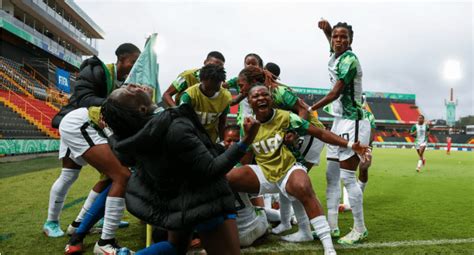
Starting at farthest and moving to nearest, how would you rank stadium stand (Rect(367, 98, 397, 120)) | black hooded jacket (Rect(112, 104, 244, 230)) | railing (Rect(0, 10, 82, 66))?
stadium stand (Rect(367, 98, 397, 120)), railing (Rect(0, 10, 82, 66)), black hooded jacket (Rect(112, 104, 244, 230))

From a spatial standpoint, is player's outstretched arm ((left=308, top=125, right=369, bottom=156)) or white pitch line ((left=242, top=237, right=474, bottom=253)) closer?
player's outstretched arm ((left=308, top=125, right=369, bottom=156))

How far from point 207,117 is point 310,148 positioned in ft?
4.52

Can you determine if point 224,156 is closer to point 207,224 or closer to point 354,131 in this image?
point 207,224

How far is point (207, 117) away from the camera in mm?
3912

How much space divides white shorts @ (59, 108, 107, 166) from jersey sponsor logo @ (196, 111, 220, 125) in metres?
1.03

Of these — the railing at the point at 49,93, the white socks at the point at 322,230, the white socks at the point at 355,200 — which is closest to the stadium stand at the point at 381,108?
the railing at the point at 49,93

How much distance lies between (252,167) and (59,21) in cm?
3815

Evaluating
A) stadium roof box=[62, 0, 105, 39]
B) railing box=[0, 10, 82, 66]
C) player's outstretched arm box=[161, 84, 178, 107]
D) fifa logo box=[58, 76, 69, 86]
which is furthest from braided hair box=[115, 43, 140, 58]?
stadium roof box=[62, 0, 105, 39]

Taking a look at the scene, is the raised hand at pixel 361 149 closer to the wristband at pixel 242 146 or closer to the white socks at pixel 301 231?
the white socks at pixel 301 231

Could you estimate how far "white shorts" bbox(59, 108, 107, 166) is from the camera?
11.4ft

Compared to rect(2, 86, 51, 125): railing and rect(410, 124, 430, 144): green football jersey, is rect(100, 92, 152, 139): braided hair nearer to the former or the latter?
rect(410, 124, 430, 144): green football jersey

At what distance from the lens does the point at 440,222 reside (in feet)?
15.2

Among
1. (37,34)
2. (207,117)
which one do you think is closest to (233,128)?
(207,117)

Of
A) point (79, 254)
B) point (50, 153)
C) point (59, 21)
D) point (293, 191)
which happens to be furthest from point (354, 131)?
point (59, 21)
